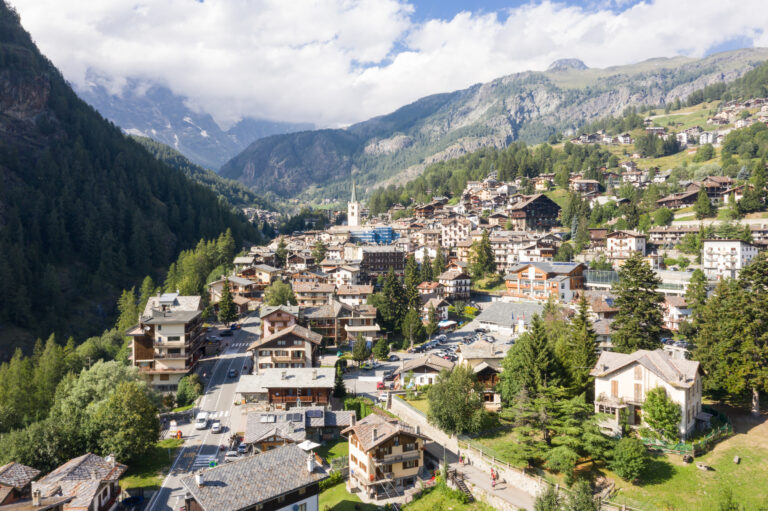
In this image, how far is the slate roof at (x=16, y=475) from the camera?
3750 centimetres

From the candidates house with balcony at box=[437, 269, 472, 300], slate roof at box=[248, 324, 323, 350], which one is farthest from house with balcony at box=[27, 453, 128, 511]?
house with balcony at box=[437, 269, 472, 300]

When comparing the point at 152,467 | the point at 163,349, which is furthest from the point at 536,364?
the point at 163,349

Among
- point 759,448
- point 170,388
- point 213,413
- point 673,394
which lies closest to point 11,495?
point 213,413

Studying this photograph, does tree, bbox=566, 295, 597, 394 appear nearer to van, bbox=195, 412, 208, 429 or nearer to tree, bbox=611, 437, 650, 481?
tree, bbox=611, 437, 650, 481

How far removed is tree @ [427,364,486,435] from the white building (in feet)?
213

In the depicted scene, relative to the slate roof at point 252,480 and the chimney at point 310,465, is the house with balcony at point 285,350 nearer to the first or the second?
the slate roof at point 252,480

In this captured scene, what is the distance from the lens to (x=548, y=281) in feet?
298

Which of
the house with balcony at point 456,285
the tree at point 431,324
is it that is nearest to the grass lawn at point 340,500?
the tree at point 431,324

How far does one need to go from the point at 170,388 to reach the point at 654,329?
61281 mm

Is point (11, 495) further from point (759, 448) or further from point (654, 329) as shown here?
point (654, 329)

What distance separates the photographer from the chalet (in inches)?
5340

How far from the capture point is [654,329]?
2162 inches

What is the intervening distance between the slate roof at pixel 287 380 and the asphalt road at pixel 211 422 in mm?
3048

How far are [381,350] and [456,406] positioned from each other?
27486 millimetres
